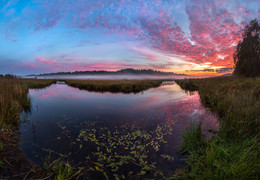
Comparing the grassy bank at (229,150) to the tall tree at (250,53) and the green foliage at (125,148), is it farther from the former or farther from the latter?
the tall tree at (250,53)

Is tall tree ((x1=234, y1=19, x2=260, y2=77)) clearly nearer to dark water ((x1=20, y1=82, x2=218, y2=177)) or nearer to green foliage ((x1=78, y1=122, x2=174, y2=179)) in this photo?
dark water ((x1=20, y1=82, x2=218, y2=177))

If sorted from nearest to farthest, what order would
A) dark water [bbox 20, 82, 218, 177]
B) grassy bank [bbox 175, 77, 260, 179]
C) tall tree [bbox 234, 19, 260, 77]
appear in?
grassy bank [bbox 175, 77, 260, 179] < dark water [bbox 20, 82, 218, 177] < tall tree [bbox 234, 19, 260, 77]

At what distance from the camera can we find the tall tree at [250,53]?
112 ft

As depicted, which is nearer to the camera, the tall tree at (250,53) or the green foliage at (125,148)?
the green foliage at (125,148)

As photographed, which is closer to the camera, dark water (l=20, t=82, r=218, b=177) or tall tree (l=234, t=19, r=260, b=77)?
dark water (l=20, t=82, r=218, b=177)

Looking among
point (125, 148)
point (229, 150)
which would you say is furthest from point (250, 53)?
point (125, 148)

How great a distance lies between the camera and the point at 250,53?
34.7 m

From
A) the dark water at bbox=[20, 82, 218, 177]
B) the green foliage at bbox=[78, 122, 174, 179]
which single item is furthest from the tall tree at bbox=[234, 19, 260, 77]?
the green foliage at bbox=[78, 122, 174, 179]

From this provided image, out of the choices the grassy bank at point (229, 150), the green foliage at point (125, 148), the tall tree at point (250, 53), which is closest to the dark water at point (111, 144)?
the green foliage at point (125, 148)

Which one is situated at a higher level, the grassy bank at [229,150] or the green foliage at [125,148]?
the grassy bank at [229,150]

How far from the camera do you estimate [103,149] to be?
18.7ft

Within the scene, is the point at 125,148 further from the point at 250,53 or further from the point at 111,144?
the point at 250,53

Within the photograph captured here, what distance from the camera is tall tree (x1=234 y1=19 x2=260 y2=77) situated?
34125mm

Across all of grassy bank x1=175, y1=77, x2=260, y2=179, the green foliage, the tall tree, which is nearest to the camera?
grassy bank x1=175, y1=77, x2=260, y2=179
